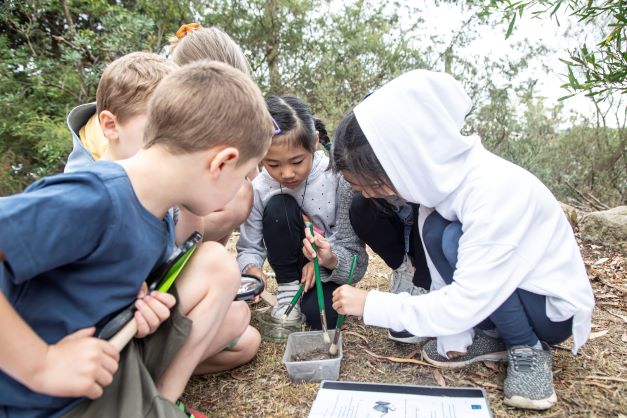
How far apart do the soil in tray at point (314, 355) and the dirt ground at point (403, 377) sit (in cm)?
7

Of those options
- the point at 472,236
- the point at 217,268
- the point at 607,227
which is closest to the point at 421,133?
the point at 472,236

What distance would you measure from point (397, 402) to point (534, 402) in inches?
14.6

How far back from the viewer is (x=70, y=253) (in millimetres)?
874

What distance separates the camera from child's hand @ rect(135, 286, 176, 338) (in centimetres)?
106

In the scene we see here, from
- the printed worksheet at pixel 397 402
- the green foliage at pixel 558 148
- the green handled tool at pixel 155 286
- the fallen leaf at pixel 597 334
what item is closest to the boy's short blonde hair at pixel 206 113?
the green handled tool at pixel 155 286

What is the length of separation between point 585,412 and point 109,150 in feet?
5.08

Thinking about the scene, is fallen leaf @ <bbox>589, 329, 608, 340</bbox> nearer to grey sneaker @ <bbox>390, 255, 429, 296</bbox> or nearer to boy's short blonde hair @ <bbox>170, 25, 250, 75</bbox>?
grey sneaker @ <bbox>390, 255, 429, 296</bbox>

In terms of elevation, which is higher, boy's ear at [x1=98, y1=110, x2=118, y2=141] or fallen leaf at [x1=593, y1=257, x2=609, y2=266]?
boy's ear at [x1=98, y1=110, x2=118, y2=141]

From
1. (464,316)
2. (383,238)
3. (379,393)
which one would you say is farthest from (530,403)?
(383,238)

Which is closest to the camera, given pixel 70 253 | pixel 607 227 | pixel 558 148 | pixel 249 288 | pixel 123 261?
pixel 70 253

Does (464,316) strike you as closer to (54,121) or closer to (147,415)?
(147,415)

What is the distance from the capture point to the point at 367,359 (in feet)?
5.42

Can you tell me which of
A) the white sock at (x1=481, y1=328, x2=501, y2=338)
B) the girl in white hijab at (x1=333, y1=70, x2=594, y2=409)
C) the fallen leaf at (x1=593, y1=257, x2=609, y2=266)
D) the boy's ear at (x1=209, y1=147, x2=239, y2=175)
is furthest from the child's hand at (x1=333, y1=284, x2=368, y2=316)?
the fallen leaf at (x1=593, y1=257, x2=609, y2=266)

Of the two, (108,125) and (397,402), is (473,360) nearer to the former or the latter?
(397,402)
